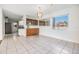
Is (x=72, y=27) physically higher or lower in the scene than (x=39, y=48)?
higher

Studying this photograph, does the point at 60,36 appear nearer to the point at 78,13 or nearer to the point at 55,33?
the point at 55,33

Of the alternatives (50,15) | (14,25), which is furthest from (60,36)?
(14,25)

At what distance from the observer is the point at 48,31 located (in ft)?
29.1

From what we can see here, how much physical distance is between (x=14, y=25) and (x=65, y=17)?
42.9ft

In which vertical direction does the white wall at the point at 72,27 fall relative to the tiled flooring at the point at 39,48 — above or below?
above

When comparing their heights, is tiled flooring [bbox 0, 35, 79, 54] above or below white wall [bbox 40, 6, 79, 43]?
below

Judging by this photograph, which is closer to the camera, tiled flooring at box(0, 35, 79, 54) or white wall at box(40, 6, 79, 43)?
tiled flooring at box(0, 35, 79, 54)

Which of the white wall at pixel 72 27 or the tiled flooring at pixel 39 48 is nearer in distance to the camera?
the tiled flooring at pixel 39 48

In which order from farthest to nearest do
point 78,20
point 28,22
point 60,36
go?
point 28,22 → point 60,36 → point 78,20

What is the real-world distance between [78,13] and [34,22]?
6.19m

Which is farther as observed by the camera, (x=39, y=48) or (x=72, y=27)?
(x=72, y=27)
